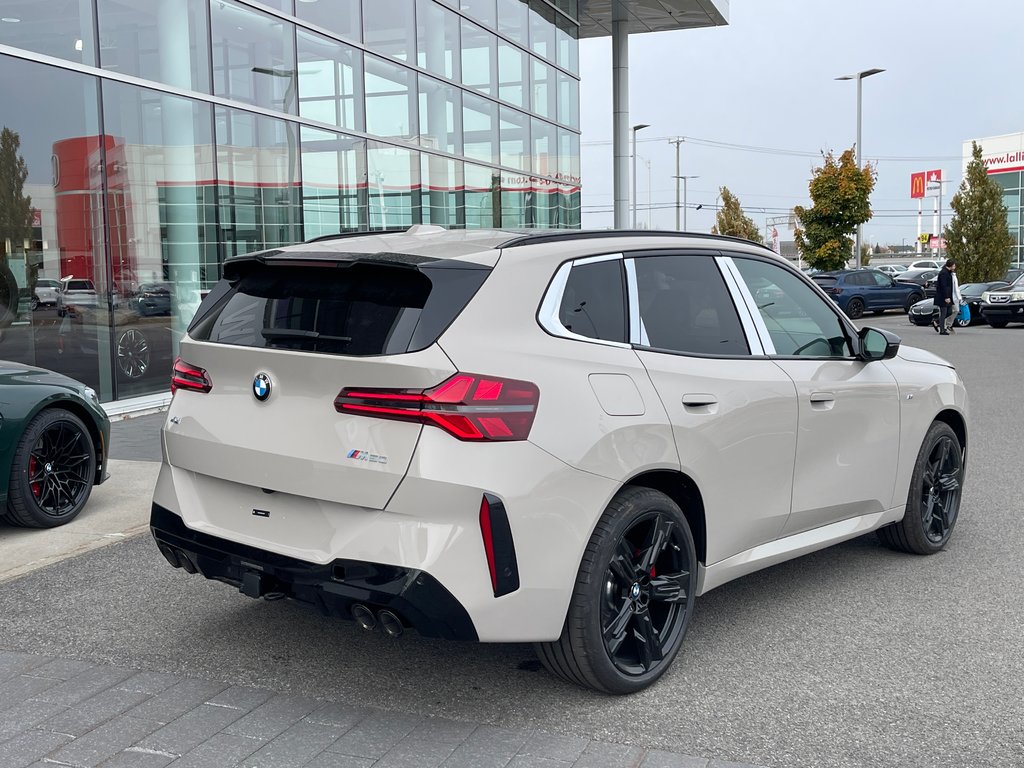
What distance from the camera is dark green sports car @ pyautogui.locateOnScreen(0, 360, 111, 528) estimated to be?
611 cm

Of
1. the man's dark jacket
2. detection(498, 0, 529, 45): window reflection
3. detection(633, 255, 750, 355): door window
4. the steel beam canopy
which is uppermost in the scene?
the steel beam canopy

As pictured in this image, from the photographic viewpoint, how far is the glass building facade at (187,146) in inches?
443

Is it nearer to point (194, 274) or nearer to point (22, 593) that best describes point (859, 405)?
point (22, 593)

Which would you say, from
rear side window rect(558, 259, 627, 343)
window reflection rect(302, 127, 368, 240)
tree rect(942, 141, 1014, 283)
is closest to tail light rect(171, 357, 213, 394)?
rear side window rect(558, 259, 627, 343)

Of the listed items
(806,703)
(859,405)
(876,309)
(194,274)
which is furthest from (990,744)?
(876,309)

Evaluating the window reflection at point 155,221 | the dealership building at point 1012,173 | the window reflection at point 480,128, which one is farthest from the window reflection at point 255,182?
the dealership building at point 1012,173

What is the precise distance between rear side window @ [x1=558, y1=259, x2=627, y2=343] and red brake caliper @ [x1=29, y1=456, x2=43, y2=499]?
12.9 feet

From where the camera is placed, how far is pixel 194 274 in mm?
13555

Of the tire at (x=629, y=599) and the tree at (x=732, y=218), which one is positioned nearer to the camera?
the tire at (x=629, y=599)

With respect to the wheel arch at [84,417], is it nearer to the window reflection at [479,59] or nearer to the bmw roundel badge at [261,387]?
the bmw roundel badge at [261,387]

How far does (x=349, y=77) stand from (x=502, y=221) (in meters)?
5.97

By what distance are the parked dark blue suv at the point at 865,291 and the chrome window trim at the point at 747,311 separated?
2737cm

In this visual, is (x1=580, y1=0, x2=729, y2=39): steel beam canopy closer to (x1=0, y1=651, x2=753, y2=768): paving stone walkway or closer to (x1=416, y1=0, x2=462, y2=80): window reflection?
(x1=416, y1=0, x2=462, y2=80): window reflection

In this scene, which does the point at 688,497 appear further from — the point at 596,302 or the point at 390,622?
the point at 390,622
